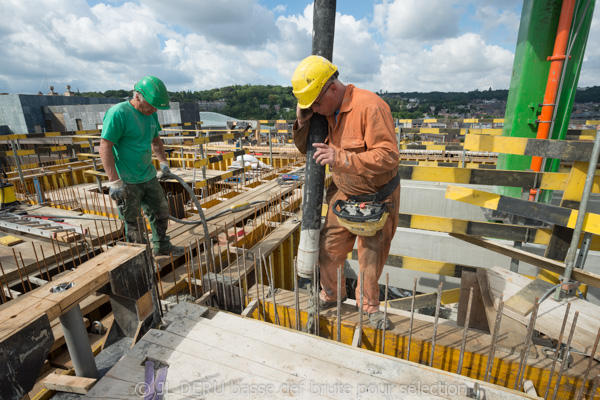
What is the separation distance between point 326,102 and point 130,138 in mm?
2606

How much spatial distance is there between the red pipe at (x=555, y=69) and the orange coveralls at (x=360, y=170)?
398 cm

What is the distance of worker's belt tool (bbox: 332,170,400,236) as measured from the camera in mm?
2287

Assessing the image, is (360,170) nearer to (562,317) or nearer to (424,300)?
(562,317)

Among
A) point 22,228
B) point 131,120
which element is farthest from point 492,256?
point 22,228

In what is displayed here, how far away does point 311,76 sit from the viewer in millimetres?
2127

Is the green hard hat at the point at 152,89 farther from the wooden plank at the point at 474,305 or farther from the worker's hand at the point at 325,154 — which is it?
the wooden plank at the point at 474,305

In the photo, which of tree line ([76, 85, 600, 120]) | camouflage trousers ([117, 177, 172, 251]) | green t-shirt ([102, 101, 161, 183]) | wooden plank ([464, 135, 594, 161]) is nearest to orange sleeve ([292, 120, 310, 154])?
wooden plank ([464, 135, 594, 161])

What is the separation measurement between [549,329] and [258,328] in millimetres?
2357

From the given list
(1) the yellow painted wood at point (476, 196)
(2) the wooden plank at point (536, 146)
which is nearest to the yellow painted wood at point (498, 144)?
(2) the wooden plank at point (536, 146)

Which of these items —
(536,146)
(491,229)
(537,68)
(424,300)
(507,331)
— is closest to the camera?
(507,331)

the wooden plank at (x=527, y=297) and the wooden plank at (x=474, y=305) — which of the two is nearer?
the wooden plank at (x=527, y=297)

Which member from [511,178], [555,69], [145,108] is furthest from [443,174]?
[145,108]

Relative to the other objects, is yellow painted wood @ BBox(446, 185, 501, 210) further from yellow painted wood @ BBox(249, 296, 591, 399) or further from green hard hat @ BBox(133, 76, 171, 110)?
green hard hat @ BBox(133, 76, 171, 110)

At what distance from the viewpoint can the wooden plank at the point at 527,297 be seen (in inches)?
103
